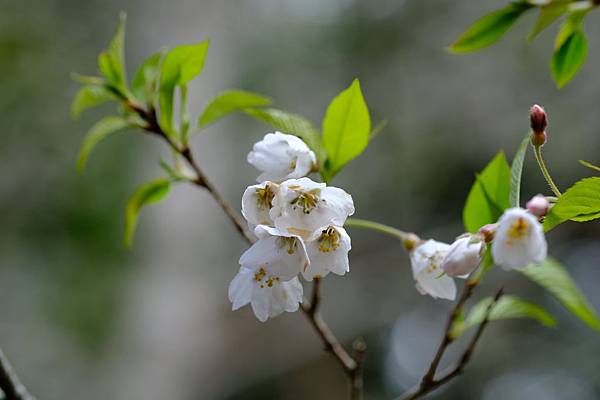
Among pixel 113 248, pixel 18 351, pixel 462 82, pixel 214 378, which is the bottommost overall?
pixel 214 378

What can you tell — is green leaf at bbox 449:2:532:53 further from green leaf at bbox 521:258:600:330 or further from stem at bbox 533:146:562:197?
green leaf at bbox 521:258:600:330

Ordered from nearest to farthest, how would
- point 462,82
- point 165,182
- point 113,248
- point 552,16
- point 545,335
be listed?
point 552,16, point 165,182, point 545,335, point 113,248, point 462,82

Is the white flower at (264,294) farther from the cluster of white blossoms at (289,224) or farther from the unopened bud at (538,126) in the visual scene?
the unopened bud at (538,126)

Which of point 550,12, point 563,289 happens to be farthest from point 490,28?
point 563,289

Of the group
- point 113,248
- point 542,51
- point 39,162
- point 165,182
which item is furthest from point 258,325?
point 165,182

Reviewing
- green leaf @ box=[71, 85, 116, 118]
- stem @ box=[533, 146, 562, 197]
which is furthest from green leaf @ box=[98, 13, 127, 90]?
stem @ box=[533, 146, 562, 197]

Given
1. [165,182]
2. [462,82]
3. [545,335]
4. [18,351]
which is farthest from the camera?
[462,82]

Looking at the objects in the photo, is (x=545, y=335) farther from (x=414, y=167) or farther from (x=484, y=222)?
(x=484, y=222)
